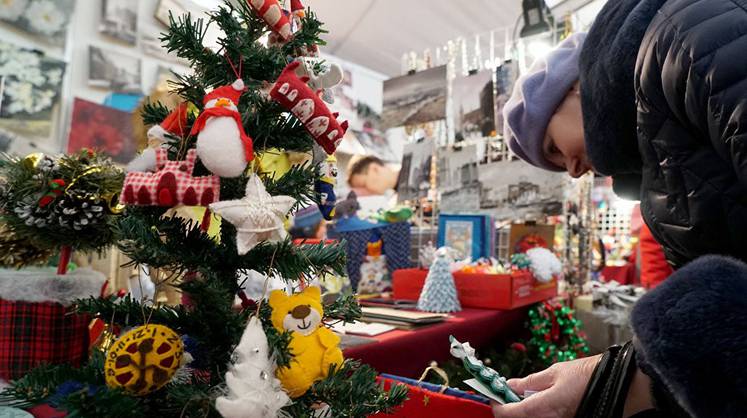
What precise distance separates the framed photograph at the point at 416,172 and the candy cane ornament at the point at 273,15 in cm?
179

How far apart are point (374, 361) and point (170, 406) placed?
601 mm

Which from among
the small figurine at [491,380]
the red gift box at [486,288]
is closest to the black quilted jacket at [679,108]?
the small figurine at [491,380]

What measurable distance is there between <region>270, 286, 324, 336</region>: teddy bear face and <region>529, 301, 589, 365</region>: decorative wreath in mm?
1380

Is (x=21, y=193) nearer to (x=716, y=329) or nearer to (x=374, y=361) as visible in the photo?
(x=374, y=361)

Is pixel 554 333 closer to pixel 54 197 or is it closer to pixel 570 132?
pixel 570 132

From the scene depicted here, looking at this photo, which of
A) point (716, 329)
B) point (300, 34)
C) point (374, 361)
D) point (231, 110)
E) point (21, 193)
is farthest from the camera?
point (374, 361)

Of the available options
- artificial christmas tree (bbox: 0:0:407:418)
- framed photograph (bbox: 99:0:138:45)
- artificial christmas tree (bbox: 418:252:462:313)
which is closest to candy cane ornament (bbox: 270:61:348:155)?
artificial christmas tree (bbox: 0:0:407:418)

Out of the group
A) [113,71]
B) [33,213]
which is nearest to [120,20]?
[113,71]

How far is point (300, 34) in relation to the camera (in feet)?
2.12

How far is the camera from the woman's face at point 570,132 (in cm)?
84

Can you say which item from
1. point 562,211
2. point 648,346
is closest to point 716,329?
point 648,346

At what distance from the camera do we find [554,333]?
1.80 m

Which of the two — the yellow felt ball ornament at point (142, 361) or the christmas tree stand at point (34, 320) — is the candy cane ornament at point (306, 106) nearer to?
the yellow felt ball ornament at point (142, 361)

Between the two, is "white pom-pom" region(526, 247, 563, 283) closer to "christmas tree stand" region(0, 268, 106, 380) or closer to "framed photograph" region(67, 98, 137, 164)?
"christmas tree stand" region(0, 268, 106, 380)
